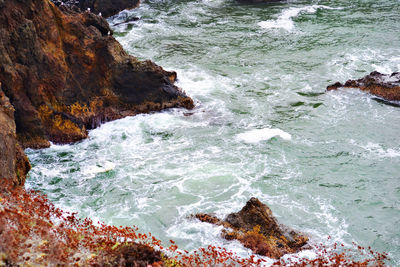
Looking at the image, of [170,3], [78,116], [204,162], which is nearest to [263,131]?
[204,162]

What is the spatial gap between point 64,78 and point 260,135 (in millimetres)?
8219

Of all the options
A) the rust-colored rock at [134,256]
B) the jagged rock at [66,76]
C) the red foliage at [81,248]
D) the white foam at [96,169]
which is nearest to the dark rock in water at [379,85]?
the jagged rock at [66,76]

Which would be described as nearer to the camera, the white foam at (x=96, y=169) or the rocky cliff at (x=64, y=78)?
the white foam at (x=96, y=169)

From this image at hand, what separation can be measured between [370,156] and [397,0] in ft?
81.8

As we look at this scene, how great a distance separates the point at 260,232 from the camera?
35.5ft

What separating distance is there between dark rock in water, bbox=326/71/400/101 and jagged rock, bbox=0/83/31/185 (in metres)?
14.8

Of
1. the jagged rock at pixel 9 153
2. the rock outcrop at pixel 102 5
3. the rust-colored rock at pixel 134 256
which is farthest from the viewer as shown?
the rock outcrop at pixel 102 5

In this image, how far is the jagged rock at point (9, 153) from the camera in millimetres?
11641

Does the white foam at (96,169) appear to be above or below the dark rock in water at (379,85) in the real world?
below

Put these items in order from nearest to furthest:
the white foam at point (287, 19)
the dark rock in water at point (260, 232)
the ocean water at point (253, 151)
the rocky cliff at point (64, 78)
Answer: the dark rock in water at point (260, 232) < the ocean water at point (253, 151) < the rocky cliff at point (64, 78) < the white foam at point (287, 19)

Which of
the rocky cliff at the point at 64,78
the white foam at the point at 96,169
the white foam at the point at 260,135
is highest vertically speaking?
the rocky cliff at the point at 64,78

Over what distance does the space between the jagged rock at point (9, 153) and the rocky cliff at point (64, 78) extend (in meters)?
0.05

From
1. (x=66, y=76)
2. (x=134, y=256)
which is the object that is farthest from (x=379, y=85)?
(x=134, y=256)

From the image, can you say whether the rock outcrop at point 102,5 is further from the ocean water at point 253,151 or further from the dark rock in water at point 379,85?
the dark rock in water at point 379,85
